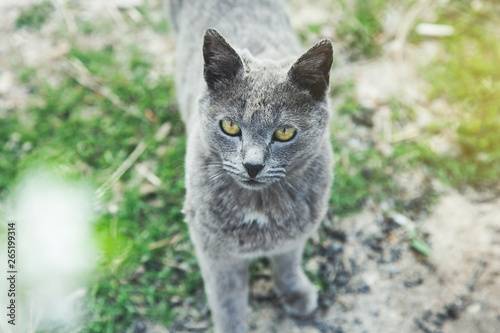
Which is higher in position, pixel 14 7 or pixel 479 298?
pixel 14 7

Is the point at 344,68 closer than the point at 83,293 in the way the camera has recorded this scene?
No

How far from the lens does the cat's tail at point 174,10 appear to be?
94.0 inches

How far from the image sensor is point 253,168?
51.8 inches

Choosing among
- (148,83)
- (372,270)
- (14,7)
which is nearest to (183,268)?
(372,270)

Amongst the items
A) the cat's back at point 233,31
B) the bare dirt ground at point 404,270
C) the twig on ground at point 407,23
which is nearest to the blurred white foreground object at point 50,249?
the bare dirt ground at point 404,270

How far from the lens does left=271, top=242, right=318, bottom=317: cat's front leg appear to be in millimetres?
1899

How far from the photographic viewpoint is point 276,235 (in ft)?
5.19

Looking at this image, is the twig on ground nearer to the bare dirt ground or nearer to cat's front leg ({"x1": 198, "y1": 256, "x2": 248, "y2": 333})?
the bare dirt ground

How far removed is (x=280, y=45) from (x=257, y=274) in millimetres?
1208

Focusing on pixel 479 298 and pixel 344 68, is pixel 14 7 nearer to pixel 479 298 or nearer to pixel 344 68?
pixel 344 68

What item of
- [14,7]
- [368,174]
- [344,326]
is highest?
[14,7]

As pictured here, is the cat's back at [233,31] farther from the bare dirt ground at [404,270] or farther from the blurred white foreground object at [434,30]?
the blurred white foreground object at [434,30]

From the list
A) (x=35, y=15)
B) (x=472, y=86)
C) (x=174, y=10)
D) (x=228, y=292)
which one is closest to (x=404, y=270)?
(x=228, y=292)

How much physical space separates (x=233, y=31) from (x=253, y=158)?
936 millimetres
